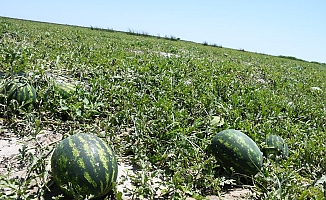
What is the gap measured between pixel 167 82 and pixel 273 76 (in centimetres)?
511

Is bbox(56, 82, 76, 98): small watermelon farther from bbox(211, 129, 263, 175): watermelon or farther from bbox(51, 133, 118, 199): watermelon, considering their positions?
bbox(211, 129, 263, 175): watermelon

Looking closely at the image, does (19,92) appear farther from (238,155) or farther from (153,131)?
(238,155)

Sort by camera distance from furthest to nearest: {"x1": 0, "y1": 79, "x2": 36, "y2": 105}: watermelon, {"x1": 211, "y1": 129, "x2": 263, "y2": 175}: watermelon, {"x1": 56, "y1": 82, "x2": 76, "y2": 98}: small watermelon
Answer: {"x1": 56, "y1": 82, "x2": 76, "y2": 98}: small watermelon → {"x1": 0, "y1": 79, "x2": 36, "y2": 105}: watermelon → {"x1": 211, "y1": 129, "x2": 263, "y2": 175}: watermelon

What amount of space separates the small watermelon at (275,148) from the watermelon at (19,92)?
2771 millimetres

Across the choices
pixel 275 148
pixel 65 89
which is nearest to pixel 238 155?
pixel 275 148

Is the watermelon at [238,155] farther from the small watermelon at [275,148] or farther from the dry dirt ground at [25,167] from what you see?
the small watermelon at [275,148]

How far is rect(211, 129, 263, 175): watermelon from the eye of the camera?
9.44 ft

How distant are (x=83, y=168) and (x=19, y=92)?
6.00 ft

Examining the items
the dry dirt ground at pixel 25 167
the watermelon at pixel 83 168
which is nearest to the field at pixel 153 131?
the dry dirt ground at pixel 25 167

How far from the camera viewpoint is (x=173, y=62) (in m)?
7.59

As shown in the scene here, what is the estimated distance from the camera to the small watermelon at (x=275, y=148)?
11.1ft

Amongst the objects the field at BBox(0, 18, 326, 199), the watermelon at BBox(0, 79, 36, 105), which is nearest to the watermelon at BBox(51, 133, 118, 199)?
the field at BBox(0, 18, 326, 199)

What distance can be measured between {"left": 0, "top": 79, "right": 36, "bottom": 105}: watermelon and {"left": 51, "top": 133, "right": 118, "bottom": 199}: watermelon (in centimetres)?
149

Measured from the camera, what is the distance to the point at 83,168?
217 cm
